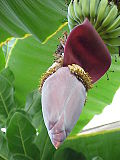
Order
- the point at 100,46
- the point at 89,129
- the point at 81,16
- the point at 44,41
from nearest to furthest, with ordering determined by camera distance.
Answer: the point at 100,46 < the point at 81,16 < the point at 44,41 < the point at 89,129

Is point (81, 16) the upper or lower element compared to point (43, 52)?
upper

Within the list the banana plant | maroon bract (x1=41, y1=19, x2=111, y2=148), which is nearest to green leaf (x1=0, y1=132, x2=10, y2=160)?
the banana plant

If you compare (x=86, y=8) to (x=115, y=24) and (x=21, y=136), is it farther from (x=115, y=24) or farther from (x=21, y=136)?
(x=21, y=136)

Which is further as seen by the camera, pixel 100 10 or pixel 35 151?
pixel 35 151

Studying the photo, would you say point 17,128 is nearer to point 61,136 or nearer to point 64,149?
point 64,149

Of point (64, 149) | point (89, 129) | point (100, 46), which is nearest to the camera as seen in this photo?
point (100, 46)

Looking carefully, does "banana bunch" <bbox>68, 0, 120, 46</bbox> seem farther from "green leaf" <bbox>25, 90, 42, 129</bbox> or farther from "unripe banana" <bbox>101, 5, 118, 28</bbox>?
"green leaf" <bbox>25, 90, 42, 129</bbox>

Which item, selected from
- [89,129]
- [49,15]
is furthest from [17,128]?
[89,129]

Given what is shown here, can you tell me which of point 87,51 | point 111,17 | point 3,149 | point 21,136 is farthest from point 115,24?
point 3,149
